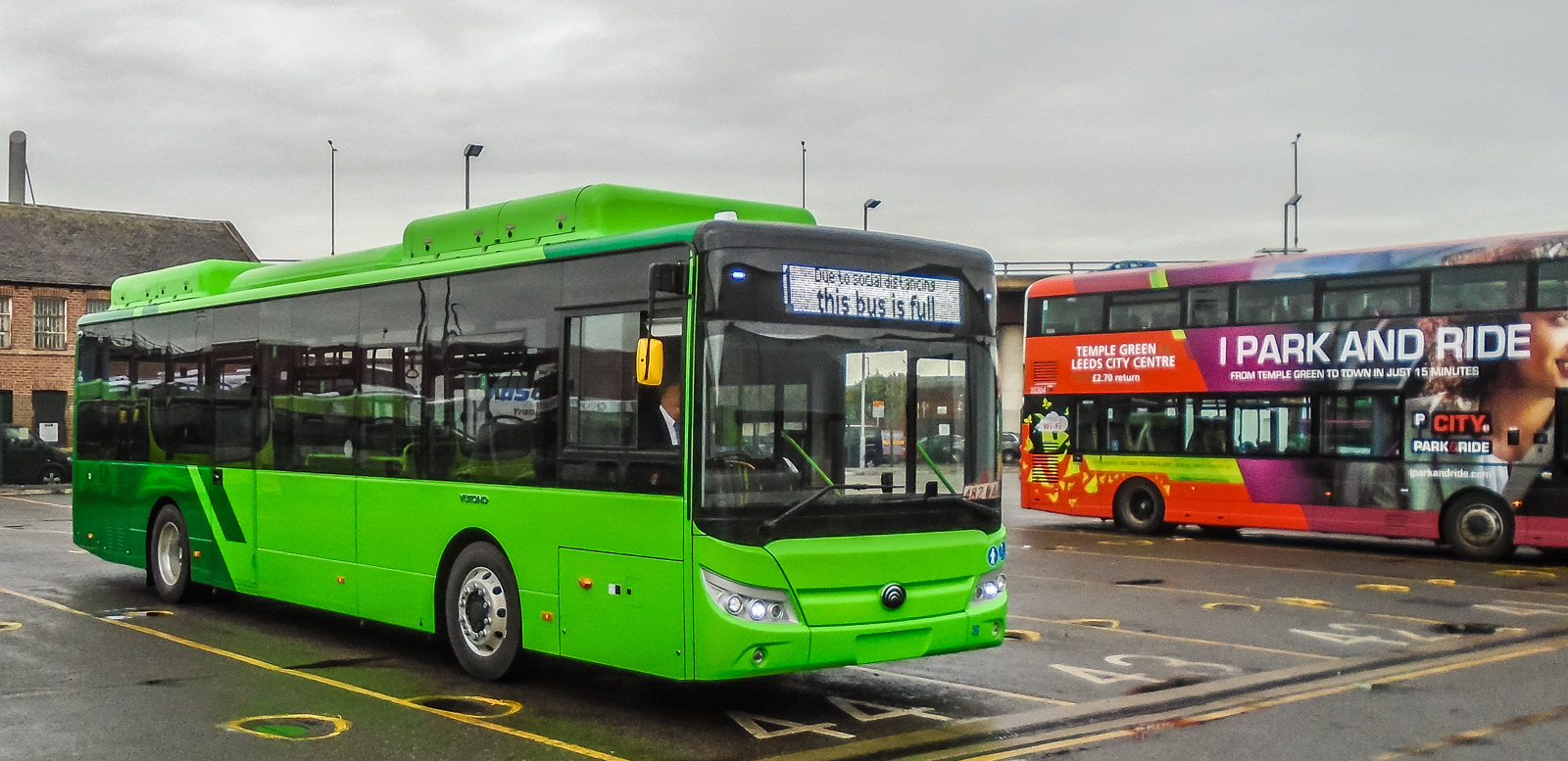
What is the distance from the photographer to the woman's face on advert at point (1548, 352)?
58.5ft

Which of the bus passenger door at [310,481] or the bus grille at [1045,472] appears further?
the bus grille at [1045,472]

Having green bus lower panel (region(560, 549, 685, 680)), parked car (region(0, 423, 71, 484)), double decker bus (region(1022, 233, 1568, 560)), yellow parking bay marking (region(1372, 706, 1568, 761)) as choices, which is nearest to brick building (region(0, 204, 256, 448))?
parked car (region(0, 423, 71, 484))

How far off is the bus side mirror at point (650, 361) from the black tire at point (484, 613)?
2083mm

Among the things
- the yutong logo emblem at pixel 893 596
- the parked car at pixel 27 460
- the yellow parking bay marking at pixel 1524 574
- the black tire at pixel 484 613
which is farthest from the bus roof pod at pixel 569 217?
the parked car at pixel 27 460

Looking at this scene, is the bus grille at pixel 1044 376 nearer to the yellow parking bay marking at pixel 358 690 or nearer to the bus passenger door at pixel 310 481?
the bus passenger door at pixel 310 481

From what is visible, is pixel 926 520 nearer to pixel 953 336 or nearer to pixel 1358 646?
pixel 953 336

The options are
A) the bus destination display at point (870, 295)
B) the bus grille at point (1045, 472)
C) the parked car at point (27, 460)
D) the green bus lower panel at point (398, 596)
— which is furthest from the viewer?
the parked car at point (27, 460)

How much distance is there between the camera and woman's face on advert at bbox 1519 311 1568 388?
702 inches

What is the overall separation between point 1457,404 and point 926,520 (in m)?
13.0

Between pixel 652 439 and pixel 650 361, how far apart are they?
513 millimetres

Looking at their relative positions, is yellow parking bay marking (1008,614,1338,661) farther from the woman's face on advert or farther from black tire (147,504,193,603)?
the woman's face on advert

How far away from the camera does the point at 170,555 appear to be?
14070 millimetres

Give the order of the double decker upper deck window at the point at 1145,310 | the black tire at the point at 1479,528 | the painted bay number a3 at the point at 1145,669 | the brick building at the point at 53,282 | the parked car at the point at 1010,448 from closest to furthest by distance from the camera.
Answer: the painted bay number a3 at the point at 1145,669 < the black tire at the point at 1479,528 < the double decker upper deck window at the point at 1145,310 < the brick building at the point at 53,282 < the parked car at the point at 1010,448

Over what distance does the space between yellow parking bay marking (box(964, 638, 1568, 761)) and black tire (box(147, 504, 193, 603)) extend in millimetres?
9131
